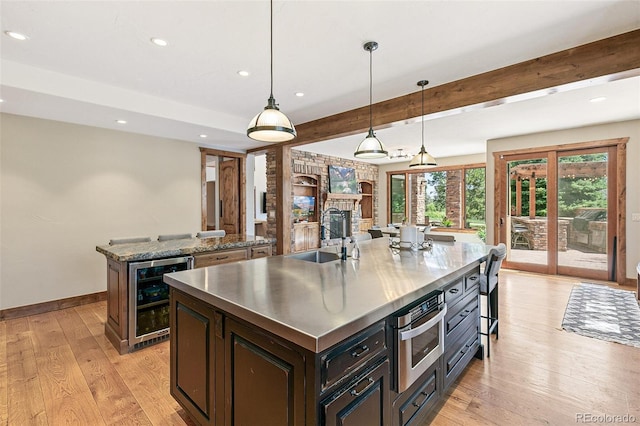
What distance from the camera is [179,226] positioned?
5258 mm

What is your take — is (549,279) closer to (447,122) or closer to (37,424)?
(447,122)

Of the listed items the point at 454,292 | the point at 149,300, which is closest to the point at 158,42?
the point at 149,300

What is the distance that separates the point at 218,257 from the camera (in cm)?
328

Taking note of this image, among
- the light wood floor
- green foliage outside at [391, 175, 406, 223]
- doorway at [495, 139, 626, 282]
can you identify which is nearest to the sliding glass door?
doorway at [495, 139, 626, 282]

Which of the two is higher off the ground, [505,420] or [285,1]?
[285,1]

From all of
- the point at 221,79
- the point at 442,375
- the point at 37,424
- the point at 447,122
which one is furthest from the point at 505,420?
the point at 447,122

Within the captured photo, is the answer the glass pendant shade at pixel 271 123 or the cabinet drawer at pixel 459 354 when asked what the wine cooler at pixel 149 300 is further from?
the cabinet drawer at pixel 459 354

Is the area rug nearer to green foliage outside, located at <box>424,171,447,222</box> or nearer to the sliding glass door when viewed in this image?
the sliding glass door

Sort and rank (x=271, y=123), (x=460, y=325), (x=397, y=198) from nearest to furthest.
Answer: (x=271, y=123), (x=460, y=325), (x=397, y=198)

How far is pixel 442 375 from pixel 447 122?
4.08 m

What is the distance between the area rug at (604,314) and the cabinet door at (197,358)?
3.68 meters

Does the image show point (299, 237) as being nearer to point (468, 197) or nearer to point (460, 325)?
point (468, 197)

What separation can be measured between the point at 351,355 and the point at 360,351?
0.06m

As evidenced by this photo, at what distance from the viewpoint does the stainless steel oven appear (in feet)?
4.66
